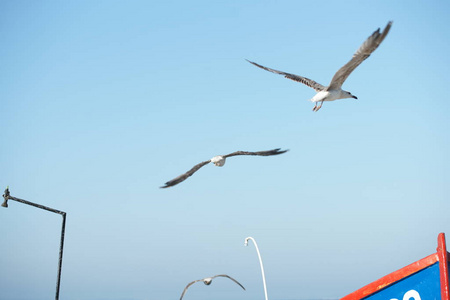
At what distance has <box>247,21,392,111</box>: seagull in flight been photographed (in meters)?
15.7

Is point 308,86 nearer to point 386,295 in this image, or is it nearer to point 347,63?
point 347,63

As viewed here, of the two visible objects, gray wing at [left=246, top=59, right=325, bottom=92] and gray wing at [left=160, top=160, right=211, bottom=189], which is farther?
gray wing at [left=246, top=59, right=325, bottom=92]

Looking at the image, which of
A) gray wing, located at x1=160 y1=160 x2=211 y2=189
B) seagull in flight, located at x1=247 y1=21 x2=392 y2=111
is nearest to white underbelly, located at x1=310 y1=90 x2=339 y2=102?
seagull in flight, located at x1=247 y1=21 x2=392 y2=111

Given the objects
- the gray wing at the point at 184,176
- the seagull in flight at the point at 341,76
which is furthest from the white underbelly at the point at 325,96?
the gray wing at the point at 184,176

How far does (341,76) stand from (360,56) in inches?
62.6

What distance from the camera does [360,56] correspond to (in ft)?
54.7

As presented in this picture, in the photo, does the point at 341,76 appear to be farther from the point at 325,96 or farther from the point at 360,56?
the point at 360,56

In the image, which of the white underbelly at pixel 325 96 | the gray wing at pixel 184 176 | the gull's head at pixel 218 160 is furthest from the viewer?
the white underbelly at pixel 325 96

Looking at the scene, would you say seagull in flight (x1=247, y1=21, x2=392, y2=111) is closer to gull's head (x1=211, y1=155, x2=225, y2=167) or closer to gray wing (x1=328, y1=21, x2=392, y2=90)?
gray wing (x1=328, y1=21, x2=392, y2=90)

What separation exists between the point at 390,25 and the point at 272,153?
4.79m

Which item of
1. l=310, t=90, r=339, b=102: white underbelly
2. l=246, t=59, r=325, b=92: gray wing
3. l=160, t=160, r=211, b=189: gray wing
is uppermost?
l=246, t=59, r=325, b=92: gray wing

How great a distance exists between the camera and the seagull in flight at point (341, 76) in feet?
51.4

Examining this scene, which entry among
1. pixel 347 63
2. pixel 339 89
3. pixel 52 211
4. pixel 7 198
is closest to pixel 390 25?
pixel 347 63

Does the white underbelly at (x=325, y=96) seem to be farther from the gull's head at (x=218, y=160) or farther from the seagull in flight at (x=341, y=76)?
the gull's head at (x=218, y=160)
